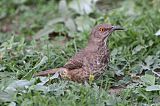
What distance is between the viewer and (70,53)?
701cm

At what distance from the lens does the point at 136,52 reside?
6.96 meters

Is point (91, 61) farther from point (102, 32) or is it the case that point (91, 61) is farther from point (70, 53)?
point (70, 53)

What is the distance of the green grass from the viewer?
18.0 ft

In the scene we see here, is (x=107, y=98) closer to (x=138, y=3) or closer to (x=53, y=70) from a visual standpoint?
(x=53, y=70)

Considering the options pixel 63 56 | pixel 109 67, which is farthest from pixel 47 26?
pixel 109 67

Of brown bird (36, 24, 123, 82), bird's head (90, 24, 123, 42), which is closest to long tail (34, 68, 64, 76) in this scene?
brown bird (36, 24, 123, 82)

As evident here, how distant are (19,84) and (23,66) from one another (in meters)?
0.92

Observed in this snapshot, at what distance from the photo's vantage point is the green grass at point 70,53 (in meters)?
5.49

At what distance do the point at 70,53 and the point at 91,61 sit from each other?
0.94 m

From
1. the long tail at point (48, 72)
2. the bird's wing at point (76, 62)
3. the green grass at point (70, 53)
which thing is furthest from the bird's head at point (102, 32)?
the long tail at point (48, 72)

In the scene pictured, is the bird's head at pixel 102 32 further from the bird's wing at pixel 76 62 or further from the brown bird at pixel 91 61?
the bird's wing at pixel 76 62

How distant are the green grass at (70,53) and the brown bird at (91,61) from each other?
5.7 inches

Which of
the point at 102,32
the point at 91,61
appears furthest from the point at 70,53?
the point at 91,61

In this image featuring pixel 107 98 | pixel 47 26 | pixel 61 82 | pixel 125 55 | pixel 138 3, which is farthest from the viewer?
pixel 138 3
